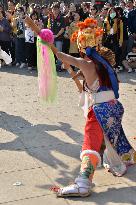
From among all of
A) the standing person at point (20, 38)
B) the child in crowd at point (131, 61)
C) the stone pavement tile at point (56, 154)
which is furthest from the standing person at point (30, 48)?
the stone pavement tile at point (56, 154)

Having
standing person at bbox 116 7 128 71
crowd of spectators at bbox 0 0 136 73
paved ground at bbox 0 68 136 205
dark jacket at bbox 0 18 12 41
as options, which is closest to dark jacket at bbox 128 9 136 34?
crowd of spectators at bbox 0 0 136 73

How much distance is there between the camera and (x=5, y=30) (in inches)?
457

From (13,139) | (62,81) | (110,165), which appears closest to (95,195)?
(110,165)

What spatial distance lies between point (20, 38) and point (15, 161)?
7.10m

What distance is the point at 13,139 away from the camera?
19.3 feet

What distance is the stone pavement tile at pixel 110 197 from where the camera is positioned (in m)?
4.05

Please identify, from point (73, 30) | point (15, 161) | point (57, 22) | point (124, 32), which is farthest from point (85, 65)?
point (73, 30)

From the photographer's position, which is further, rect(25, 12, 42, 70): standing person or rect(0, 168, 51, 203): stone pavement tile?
rect(25, 12, 42, 70): standing person

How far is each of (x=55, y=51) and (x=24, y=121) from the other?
2.32 m

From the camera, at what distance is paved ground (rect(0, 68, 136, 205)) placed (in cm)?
421

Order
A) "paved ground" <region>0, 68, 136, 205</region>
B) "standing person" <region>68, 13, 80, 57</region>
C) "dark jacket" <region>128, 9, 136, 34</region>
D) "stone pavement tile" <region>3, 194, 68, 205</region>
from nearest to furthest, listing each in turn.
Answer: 1. "stone pavement tile" <region>3, 194, 68, 205</region>
2. "paved ground" <region>0, 68, 136, 205</region>
3. "standing person" <region>68, 13, 80, 57</region>
4. "dark jacket" <region>128, 9, 136, 34</region>

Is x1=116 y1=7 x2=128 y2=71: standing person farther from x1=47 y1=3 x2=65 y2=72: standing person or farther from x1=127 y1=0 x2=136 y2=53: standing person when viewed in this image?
x1=47 y1=3 x2=65 y2=72: standing person

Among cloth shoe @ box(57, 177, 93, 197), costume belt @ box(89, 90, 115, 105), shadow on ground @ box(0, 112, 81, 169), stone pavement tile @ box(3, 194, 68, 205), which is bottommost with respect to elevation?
shadow on ground @ box(0, 112, 81, 169)

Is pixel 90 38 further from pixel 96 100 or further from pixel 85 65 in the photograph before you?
pixel 96 100
